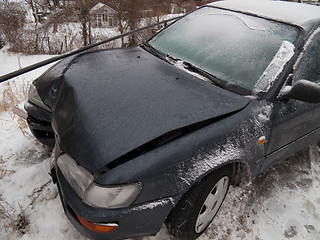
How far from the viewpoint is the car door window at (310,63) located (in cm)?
184

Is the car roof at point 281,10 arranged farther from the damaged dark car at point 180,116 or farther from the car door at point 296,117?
the car door at point 296,117

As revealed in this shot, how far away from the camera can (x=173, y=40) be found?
240 centimetres

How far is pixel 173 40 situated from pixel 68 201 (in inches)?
72.2

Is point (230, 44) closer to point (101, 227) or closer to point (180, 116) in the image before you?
point (180, 116)

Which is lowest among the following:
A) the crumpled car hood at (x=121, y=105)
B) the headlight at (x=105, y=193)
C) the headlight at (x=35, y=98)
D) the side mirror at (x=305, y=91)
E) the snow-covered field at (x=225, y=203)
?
the snow-covered field at (x=225, y=203)

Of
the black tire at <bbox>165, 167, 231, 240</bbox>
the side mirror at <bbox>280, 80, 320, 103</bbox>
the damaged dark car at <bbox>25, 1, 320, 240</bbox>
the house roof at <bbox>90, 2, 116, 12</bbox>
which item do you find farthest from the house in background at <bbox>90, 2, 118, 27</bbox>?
the black tire at <bbox>165, 167, 231, 240</bbox>

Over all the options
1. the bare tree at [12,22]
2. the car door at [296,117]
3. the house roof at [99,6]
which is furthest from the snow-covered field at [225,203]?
the house roof at [99,6]

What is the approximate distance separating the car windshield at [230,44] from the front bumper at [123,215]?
1122mm

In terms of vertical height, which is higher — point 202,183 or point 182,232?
point 202,183

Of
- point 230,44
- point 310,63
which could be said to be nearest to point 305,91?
point 310,63

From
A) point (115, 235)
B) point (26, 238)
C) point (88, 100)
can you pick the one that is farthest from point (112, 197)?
point (26, 238)

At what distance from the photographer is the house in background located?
12073 millimetres

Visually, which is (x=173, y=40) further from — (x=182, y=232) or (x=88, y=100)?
(x=182, y=232)

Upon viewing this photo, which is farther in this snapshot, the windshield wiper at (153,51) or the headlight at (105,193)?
the windshield wiper at (153,51)
